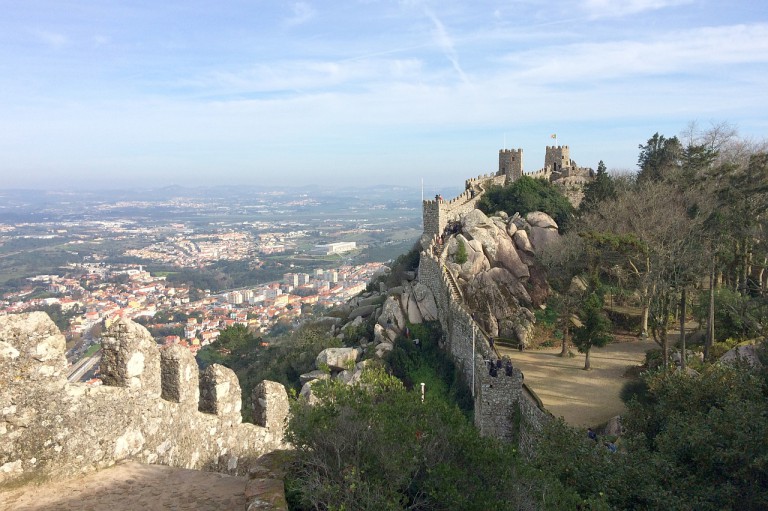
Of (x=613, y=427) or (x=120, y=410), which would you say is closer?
(x=120, y=410)

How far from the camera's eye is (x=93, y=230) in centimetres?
10850

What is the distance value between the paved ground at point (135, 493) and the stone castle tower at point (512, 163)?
3935cm

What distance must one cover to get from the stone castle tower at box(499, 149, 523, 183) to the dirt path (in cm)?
2337

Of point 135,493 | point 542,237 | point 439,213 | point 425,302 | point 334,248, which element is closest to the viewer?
point 135,493

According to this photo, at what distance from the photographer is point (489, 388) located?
617 inches

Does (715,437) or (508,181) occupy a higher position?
(508,181)

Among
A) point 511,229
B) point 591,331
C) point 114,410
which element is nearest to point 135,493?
point 114,410

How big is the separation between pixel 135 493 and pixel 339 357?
18025mm

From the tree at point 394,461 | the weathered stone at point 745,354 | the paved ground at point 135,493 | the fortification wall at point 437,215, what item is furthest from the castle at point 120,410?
the fortification wall at point 437,215

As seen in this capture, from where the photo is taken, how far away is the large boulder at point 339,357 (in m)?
22.5

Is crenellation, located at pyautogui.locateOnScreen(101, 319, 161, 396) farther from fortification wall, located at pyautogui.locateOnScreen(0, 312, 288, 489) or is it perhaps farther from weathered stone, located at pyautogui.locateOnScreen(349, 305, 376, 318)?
weathered stone, located at pyautogui.locateOnScreen(349, 305, 376, 318)

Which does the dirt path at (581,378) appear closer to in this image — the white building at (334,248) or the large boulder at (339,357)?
the large boulder at (339,357)

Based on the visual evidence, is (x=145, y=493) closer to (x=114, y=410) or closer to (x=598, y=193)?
(x=114, y=410)

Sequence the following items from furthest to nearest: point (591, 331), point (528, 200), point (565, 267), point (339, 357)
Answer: point (528, 200) < point (565, 267) < point (339, 357) < point (591, 331)
